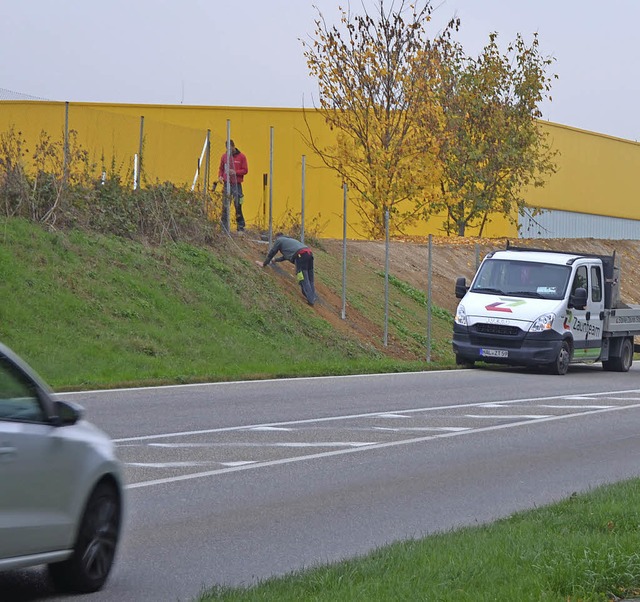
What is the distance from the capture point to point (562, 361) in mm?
26828

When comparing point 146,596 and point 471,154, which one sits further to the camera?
point 471,154

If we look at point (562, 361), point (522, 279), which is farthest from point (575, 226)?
point (562, 361)

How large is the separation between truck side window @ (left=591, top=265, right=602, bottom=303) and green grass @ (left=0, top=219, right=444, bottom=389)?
3.82 meters

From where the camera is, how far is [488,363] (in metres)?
28.5

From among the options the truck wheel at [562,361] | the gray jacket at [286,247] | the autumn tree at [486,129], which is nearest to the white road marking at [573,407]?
the truck wheel at [562,361]

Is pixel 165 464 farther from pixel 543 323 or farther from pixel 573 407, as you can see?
pixel 543 323

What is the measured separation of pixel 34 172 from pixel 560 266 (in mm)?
10339

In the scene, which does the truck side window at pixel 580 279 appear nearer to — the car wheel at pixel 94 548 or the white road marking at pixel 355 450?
the white road marking at pixel 355 450

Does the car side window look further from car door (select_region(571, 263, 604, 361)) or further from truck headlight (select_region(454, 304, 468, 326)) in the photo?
car door (select_region(571, 263, 604, 361))

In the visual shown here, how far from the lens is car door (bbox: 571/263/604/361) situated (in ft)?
90.1

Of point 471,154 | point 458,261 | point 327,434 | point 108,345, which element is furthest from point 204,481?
point 471,154

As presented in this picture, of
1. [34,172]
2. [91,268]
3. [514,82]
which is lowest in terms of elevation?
[91,268]

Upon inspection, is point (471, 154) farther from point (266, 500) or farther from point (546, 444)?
point (266, 500)

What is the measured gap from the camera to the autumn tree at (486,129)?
5047 centimetres
